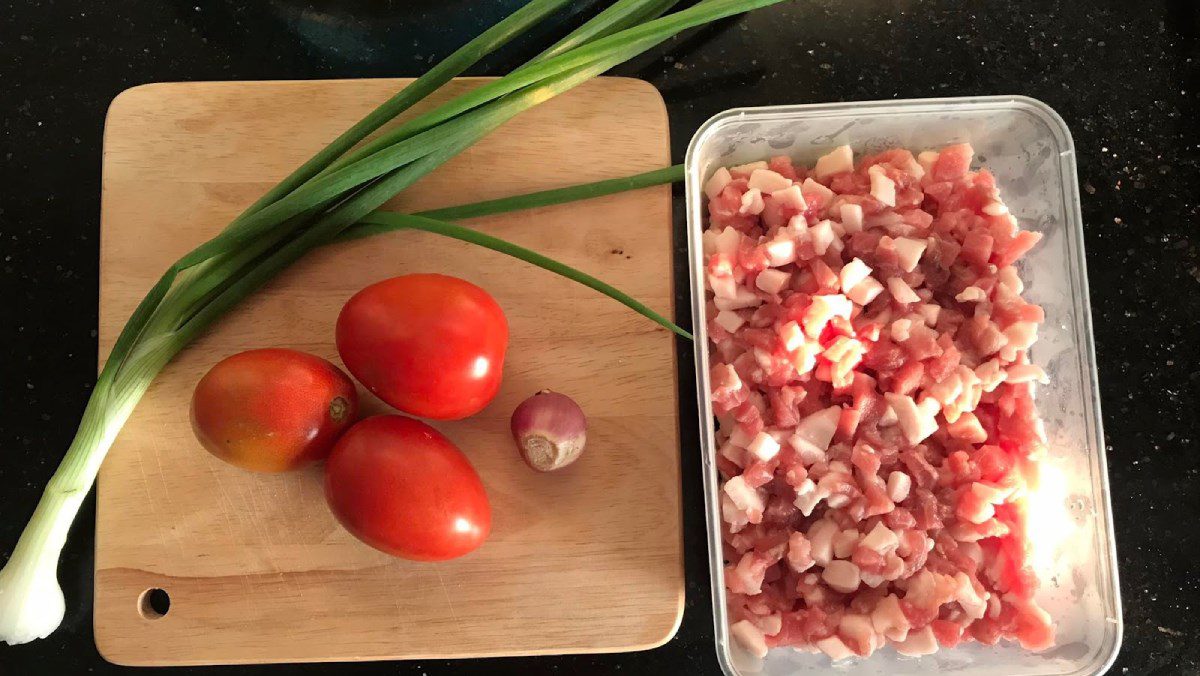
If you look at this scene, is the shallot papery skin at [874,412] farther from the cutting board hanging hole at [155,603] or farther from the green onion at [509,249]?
the cutting board hanging hole at [155,603]

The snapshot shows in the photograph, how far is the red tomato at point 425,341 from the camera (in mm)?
994

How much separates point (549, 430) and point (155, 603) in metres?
Answer: 0.58

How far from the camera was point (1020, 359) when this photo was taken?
3.57 ft

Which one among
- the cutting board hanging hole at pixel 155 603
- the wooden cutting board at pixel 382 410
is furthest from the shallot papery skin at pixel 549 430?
the cutting board hanging hole at pixel 155 603

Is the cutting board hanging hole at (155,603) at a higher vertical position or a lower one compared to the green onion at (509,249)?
lower

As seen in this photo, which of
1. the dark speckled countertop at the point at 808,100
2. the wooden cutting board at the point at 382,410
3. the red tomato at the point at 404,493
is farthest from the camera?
the dark speckled countertop at the point at 808,100

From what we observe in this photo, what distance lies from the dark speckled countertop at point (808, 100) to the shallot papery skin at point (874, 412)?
14cm

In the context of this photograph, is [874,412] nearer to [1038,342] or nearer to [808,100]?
[1038,342]

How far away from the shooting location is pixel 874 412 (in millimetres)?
1074

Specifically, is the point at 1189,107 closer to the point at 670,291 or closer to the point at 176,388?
the point at 670,291

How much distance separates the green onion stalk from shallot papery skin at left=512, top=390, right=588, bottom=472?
0.49 feet

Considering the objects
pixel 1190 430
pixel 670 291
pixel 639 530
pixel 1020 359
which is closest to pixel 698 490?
pixel 639 530

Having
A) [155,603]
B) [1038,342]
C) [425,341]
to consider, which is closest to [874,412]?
[1038,342]

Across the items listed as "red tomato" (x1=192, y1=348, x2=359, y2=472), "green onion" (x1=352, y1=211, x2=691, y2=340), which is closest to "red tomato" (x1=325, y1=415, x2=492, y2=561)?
"red tomato" (x1=192, y1=348, x2=359, y2=472)
